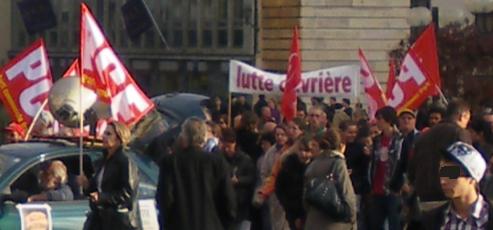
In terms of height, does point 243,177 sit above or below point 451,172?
below

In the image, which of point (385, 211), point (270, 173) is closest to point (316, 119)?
point (385, 211)

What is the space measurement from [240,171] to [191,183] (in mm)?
2704

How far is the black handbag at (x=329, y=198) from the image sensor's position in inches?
532

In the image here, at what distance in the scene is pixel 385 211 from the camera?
17266mm

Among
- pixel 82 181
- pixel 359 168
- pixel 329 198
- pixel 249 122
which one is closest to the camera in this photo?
pixel 329 198

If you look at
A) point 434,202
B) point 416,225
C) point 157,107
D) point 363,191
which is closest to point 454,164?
point 416,225

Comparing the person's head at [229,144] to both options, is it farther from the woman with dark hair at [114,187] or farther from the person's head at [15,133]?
the person's head at [15,133]

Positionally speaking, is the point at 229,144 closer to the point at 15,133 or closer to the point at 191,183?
the point at 191,183

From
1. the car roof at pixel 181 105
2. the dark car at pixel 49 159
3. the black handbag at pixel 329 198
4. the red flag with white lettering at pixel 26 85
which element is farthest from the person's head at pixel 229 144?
the car roof at pixel 181 105

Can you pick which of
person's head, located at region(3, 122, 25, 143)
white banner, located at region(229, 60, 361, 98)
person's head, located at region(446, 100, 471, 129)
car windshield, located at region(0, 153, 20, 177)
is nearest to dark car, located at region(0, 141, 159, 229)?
car windshield, located at region(0, 153, 20, 177)

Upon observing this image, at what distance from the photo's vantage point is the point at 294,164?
1484cm

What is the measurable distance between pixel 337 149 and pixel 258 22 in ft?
84.2

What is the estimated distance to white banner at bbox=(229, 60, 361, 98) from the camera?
76.7ft

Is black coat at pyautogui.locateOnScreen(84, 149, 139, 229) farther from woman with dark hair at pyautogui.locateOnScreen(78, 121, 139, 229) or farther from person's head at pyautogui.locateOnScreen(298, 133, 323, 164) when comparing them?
person's head at pyautogui.locateOnScreen(298, 133, 323, 164)
